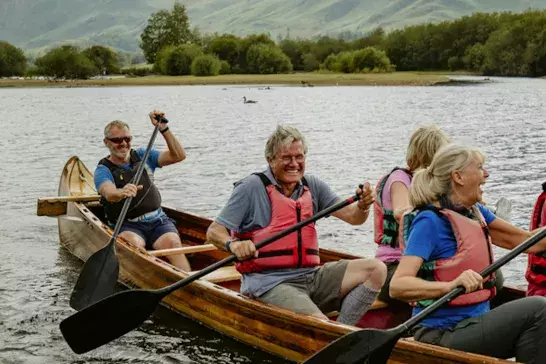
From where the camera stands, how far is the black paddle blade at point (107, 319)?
6086 millimetres

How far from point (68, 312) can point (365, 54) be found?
8851 cm

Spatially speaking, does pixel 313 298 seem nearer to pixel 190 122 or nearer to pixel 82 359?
pixel 82 359

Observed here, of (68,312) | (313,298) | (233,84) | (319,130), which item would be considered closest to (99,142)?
(319,130)

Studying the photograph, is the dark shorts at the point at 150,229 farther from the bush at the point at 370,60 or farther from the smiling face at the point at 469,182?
the bush at the point at 370,60

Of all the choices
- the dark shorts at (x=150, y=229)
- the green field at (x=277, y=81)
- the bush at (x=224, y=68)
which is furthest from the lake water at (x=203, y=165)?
the bush at (x=224, y=68)

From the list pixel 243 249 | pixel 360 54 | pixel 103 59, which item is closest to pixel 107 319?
pixel 243 249

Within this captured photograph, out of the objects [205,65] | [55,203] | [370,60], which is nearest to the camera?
[55,203]

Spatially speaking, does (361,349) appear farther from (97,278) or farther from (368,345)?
(97,278)

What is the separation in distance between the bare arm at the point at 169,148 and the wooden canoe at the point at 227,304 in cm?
96

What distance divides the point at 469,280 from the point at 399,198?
1.72m

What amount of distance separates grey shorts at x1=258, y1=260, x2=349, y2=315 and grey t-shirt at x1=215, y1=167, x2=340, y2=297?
5 cm

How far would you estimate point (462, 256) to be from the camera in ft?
14.5

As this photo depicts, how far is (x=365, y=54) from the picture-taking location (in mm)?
94062

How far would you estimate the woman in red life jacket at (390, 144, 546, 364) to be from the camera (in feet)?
14.1
